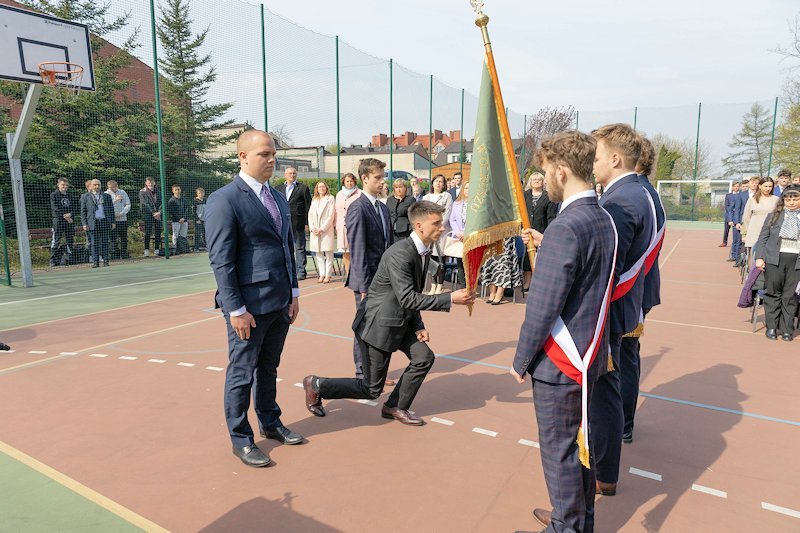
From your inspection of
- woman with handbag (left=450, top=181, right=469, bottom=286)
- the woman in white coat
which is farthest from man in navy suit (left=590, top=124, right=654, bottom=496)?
the woman in white coat

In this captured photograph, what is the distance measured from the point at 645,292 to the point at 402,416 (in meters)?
1.87

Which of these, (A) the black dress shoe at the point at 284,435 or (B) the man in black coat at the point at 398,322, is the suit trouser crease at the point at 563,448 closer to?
(B) the man in black coat at the point at 398,322

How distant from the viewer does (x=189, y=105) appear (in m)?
17.4

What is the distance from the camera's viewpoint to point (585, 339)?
2176mm

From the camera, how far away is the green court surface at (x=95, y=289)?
281 inches

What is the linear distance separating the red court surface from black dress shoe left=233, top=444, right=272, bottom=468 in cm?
5

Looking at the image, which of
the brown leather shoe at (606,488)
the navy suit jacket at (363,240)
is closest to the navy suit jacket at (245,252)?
the navy suit jacket at (363,240)

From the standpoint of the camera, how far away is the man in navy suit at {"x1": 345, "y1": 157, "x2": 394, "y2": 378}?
4508mm

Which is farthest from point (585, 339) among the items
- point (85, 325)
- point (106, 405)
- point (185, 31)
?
point (185, 31)

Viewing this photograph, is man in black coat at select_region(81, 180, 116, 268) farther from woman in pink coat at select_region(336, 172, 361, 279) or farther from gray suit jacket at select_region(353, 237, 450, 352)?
gray suit jacket at select_region(353, 237, 450, 352)

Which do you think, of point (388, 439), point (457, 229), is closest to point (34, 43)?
point (457, 229)

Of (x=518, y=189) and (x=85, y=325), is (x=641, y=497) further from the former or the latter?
(x=85, y=325)

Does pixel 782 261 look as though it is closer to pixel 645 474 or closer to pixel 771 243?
pixel 771 243

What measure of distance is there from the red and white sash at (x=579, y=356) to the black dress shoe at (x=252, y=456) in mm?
1878
